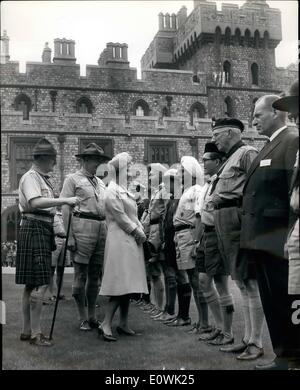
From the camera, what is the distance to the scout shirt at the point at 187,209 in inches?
212

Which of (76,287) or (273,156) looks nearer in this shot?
(273,156)

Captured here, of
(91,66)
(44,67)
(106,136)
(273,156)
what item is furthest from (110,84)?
(273,156)

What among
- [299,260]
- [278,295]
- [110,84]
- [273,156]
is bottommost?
[278,295]

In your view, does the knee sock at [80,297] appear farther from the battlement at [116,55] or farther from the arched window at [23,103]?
the battlement at [116,55]

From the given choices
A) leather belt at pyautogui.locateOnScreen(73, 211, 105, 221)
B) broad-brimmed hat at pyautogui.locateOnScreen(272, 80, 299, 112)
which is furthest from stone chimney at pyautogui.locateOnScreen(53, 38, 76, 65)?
broad-brimmed hat at pyautogui.locateOnScreen(272, 80, 299, 112)

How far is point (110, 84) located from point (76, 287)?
21500 mm

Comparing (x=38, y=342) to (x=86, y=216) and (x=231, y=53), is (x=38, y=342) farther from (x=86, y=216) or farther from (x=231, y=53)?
(x=231, y=53)

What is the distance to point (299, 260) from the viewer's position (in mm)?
2855

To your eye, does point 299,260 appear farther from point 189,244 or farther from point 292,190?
point 189,244

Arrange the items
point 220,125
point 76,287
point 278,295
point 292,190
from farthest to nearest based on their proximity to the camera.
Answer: point 76,287 < point 220,125 < point 278,295 < point 292,190

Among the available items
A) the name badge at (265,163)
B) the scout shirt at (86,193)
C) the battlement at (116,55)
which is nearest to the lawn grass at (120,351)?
the scout shirt at (86,193)

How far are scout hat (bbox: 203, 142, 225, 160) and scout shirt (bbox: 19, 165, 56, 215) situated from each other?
5.05 ft

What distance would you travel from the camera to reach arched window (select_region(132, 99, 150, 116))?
83.1 ft
